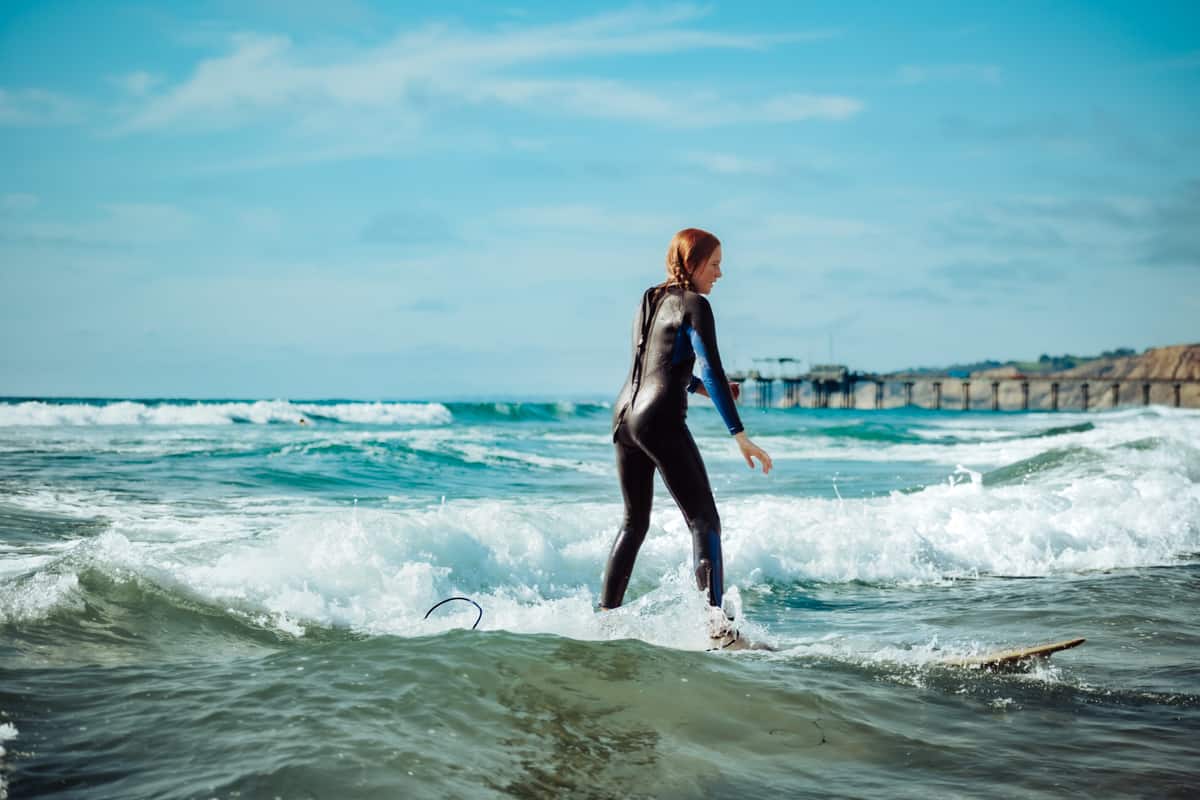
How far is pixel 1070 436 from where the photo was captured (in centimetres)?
2983

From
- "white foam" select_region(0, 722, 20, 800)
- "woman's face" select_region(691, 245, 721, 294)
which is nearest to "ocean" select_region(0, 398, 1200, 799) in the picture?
"white foam" select_region(0, 722, 20, 800)

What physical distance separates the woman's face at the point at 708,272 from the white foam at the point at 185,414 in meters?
32.7

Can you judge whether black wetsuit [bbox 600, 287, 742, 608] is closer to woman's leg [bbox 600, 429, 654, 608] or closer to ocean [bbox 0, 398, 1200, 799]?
woman's leg [bbox 600, 429, 654, 608]

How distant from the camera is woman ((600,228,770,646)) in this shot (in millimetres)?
4785

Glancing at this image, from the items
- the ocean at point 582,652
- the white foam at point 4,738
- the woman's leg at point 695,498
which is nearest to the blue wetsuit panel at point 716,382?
the woman's leg at point 695,498

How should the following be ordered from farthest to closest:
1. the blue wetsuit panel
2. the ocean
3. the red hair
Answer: the red hair
the blue wetsuit panel
the ocean

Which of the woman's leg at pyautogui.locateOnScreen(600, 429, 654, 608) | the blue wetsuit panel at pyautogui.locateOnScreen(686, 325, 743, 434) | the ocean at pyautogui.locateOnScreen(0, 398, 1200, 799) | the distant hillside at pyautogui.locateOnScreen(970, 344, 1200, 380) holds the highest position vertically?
the distant hillside at pyautogui.locateOnScreen(970, 344, 1200, 380)

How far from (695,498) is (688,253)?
4.11ft

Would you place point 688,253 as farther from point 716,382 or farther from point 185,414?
point 185,414

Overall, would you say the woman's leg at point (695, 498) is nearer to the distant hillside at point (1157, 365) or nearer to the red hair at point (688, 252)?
the red hair at point (688, 252)

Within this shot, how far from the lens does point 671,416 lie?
15.7ft

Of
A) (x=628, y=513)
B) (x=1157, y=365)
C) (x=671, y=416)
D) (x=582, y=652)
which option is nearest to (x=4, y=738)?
(x=582, y=652)

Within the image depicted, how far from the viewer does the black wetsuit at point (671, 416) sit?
15.7 ft

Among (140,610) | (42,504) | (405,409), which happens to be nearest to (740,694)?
(140,610)
